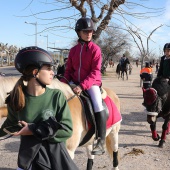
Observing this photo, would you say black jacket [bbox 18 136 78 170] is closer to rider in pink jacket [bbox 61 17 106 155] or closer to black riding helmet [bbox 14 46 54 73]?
black riding helmet [bbox 14 46 54 73]

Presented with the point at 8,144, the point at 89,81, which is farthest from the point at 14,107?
the point at 8,144

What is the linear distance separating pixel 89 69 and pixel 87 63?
92 millimetres

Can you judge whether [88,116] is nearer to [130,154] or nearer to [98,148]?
[98,148]

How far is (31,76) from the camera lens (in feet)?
6.31

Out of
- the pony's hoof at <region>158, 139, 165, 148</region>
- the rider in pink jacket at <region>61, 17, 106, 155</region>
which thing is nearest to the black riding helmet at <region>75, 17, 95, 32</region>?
the rider in pink jacket at <region>61, 17, 106, 155</region>

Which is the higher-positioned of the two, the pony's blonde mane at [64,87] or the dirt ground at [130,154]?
the pony's blonde mane at [64,87]

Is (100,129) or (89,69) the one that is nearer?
(100,129)

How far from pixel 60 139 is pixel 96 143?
4.82 feet

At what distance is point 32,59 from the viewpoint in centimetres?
190

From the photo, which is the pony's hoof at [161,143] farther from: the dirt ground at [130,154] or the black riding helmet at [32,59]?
the black riding helmet at [32,59]

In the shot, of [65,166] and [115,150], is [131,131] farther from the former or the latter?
[65,166]

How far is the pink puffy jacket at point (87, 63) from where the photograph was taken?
3.19 m

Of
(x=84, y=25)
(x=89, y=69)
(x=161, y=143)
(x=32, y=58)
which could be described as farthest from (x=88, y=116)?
(x=161, y=143)

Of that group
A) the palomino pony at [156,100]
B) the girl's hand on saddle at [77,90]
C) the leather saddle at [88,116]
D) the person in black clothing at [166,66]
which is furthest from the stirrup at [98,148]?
the person in black clothing at [166,66]
